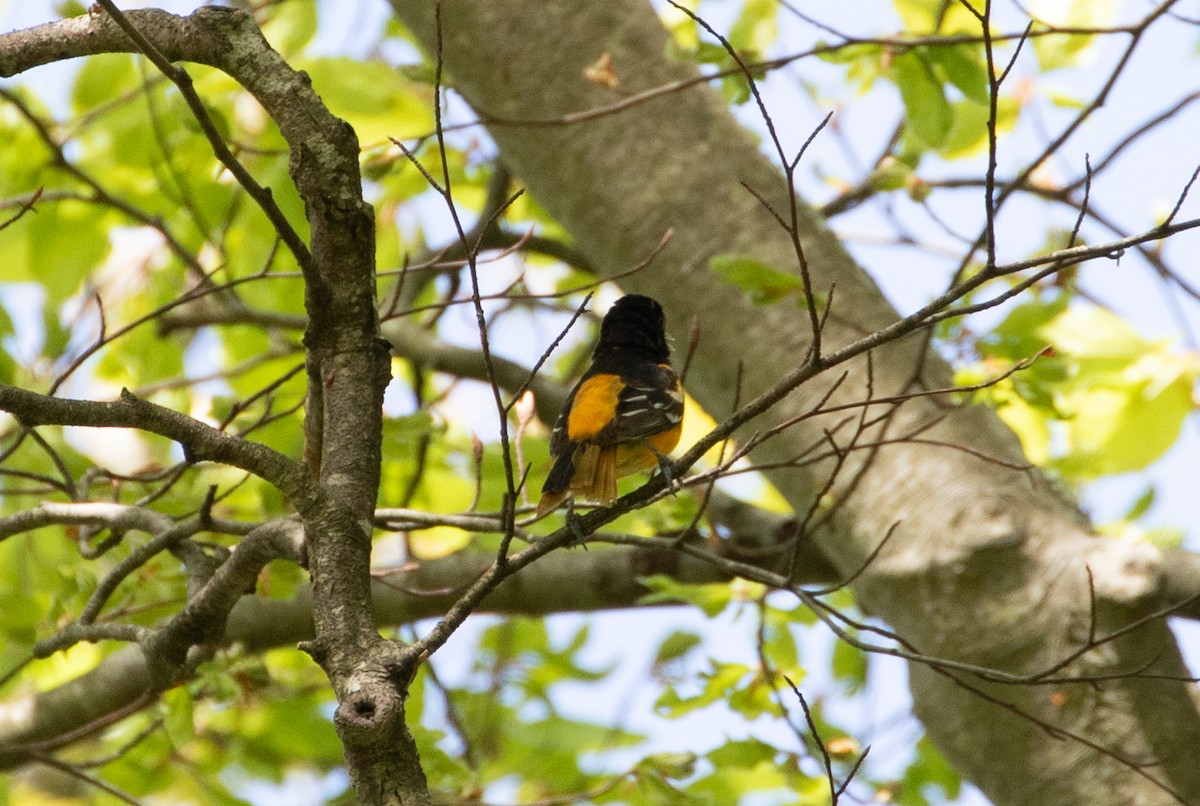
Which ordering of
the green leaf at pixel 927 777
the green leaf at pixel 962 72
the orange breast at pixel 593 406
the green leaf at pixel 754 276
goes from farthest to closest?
the green leaf at pixel 927 777 → the green leaf at pixel 962 72 → the orange breast at pixel 593 406 → the green leaf at pixel 754 276

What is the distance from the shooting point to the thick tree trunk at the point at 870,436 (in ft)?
11.5

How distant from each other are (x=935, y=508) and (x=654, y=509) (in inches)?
37.4

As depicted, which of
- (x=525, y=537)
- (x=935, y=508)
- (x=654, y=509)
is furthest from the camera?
(x=654, y=509)

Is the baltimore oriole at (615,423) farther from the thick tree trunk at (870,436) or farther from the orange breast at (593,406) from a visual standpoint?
the thick tree trunk at (870,436)

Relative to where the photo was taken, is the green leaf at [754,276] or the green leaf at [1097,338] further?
the green leaf at [1097,338]

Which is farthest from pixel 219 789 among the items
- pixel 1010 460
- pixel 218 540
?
pixel 1010 460

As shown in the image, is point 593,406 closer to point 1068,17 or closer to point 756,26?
point 1068,17

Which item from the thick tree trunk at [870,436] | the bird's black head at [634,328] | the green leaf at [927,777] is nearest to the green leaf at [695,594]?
the thick tree trunk at [870,436]

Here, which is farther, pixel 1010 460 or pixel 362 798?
pixel 1010 460

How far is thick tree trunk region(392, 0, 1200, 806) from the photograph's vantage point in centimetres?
352

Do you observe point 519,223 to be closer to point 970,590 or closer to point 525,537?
point 970,590

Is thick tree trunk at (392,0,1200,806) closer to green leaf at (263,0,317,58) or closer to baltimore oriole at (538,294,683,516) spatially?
baltimore oriole at (538,294,683,516)

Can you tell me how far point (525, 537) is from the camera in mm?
2635

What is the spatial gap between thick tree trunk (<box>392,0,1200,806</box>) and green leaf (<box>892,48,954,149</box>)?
0.53 m
